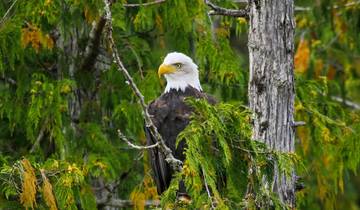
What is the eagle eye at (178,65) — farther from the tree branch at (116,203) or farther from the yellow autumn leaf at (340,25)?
the yellow autumn leaf at (340,25)

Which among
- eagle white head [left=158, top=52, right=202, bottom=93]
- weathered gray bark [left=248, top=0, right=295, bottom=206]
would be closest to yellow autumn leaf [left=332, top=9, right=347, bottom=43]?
eagle white head [left=158, top=52, right=202, bottom=93]

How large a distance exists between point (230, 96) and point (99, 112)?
3.89ft

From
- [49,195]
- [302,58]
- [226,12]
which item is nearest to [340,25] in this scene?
[302,58]

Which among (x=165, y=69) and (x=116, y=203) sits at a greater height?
(x=165, y=69)

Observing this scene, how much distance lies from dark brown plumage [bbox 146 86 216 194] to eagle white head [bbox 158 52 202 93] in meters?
0.07

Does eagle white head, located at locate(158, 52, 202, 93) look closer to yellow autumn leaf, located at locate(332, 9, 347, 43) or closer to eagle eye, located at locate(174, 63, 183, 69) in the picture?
eagle eye, located at locate(174, 63, 183, 69)

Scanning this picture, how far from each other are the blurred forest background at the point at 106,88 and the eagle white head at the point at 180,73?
226 millimetres

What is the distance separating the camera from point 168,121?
7.48 m

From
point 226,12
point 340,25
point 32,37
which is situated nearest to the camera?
point 226,12

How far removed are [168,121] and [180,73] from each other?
0.45 meters

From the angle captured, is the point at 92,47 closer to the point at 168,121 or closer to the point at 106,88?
the point at 106,88

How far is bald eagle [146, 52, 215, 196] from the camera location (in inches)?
294

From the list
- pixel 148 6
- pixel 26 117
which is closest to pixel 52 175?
pixel 26 117

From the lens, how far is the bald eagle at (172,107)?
24.5 ft
